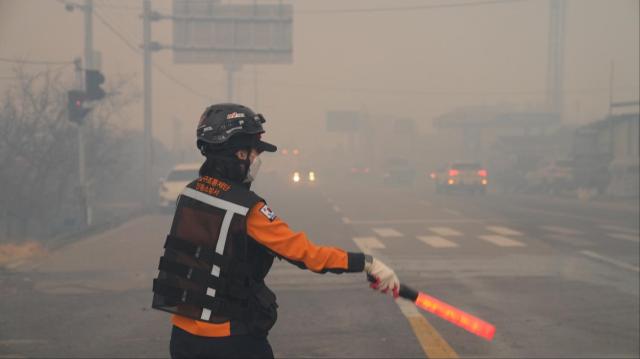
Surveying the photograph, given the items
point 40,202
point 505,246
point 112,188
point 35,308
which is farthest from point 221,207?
point 112,188

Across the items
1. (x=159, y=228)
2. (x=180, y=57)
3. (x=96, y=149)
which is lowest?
(x=159, y=228)

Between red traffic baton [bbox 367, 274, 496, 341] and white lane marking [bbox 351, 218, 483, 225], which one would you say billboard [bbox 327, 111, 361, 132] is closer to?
white lane marking [bbox 351, 218, 483, 225]

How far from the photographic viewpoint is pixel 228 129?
10.5 feet

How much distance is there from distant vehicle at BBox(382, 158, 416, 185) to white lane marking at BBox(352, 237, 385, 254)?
41209mm

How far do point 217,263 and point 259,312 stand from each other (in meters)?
0.30

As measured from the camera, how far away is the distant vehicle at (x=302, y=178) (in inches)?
236

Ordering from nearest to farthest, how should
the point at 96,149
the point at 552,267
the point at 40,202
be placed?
the point at 552,267 < the point at 40,202 < the point at 96,149

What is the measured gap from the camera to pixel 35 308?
8242mm

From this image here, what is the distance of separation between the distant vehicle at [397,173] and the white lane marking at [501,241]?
40.3 metres

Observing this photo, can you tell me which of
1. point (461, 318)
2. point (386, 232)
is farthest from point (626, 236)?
point (461, 318)

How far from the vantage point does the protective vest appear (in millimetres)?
3037

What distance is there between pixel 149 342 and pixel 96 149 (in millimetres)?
15774

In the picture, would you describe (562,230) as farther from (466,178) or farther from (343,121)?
(343,121)

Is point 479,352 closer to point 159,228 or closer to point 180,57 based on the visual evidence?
point 159,228
